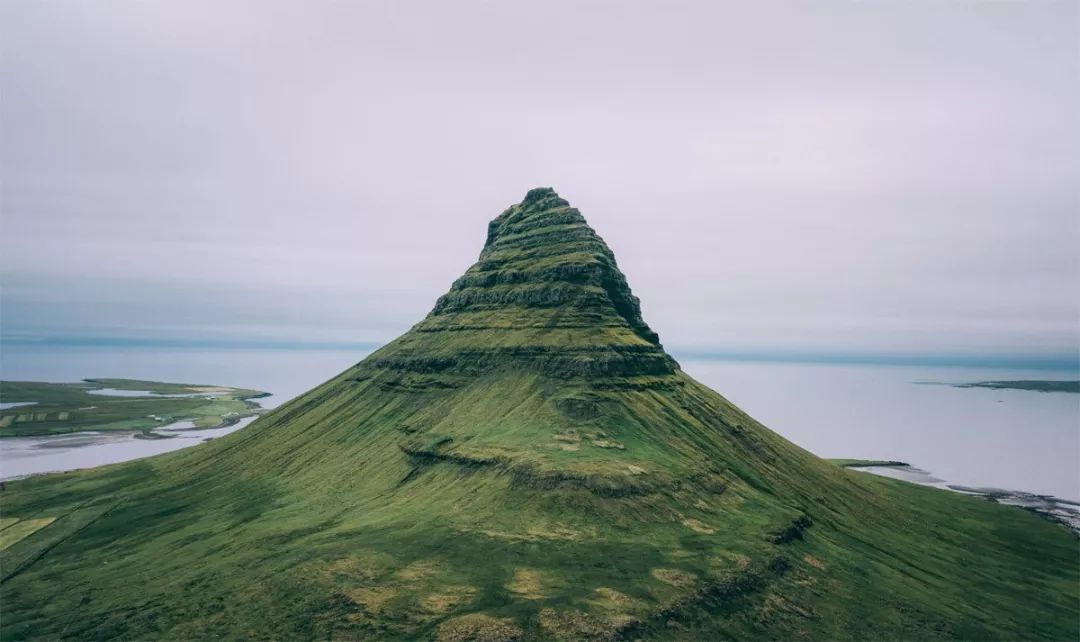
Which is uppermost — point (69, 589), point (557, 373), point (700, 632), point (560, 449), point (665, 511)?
point (557, 373)

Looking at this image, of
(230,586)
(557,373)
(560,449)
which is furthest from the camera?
(557,373)

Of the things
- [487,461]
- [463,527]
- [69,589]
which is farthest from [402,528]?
[69,589]

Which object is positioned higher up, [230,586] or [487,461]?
[487,461]

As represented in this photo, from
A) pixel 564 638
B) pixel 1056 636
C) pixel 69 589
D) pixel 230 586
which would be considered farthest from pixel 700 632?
pixel 69 589

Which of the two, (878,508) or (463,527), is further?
(878,508)

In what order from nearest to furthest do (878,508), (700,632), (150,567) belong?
(700,632) < (150,567) < (878,508)

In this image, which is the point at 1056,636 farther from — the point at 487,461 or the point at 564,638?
the point at 487,461
